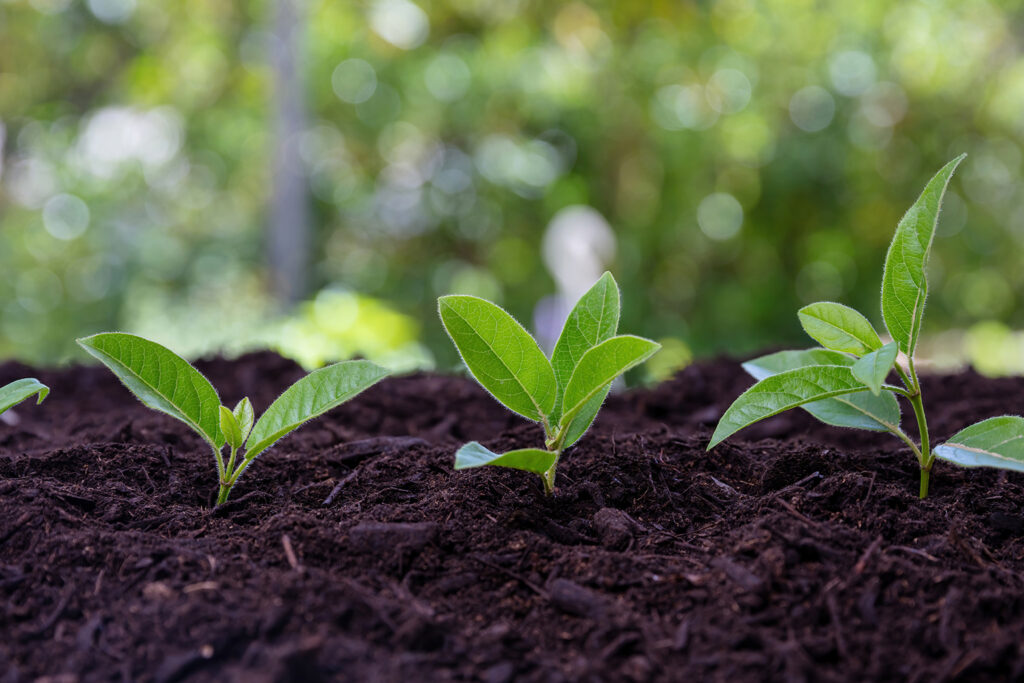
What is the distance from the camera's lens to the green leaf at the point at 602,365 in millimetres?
963

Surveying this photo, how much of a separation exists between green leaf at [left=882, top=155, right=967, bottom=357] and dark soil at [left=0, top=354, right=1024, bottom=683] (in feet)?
0.67

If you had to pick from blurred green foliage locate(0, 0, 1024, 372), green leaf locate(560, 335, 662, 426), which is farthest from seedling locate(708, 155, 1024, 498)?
blurred green foliage locate(0, 0, 1024, 372)

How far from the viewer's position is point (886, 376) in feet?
3.49

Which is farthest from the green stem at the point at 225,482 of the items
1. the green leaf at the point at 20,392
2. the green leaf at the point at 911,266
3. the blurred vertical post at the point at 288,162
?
the blurred vertical post at the point at 288,162

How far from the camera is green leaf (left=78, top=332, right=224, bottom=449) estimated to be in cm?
108

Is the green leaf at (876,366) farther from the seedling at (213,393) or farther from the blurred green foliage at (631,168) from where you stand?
the blurred green foliage at (631,168)

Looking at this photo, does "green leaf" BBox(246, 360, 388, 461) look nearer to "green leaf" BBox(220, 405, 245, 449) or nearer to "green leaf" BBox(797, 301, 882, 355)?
"green leaf" BBox(220, 405, 245, 449)

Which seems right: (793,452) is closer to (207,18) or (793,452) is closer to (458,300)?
(458,300)

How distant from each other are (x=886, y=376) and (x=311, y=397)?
2.42ft

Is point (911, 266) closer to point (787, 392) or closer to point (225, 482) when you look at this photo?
point (787, 392)

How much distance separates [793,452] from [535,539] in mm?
435

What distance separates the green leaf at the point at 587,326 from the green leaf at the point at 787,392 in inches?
7.7

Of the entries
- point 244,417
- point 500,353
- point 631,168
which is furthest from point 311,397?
point 631,168

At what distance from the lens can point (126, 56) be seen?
372 inches
